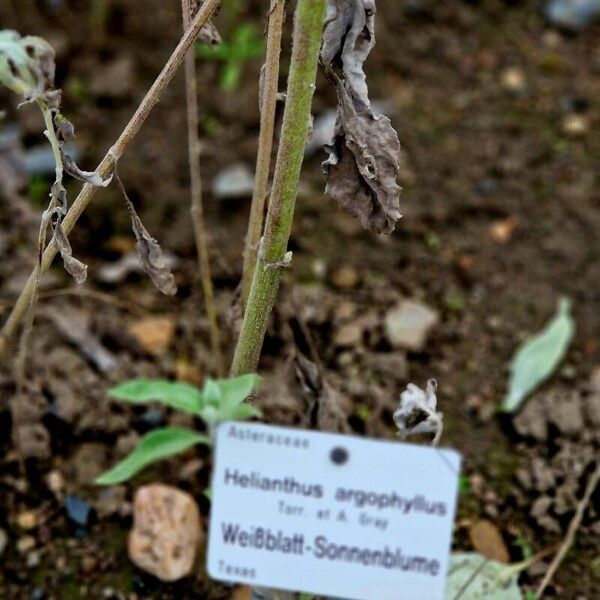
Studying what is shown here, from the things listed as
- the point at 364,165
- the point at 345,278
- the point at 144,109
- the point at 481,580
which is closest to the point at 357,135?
the point at 364,165

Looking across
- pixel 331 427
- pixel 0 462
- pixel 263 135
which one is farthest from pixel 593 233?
pixel 0 462

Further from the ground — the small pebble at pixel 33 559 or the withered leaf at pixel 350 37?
the withered leaf at pixel 350 37

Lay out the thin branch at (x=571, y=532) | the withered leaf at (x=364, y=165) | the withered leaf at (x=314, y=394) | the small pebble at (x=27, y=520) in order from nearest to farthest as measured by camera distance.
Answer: the withered leaf at (x=364, y=165) < the withered leaf at (x=314, y=394) < the thin branch at (x=571, y=532) < the small pebble at (x=27, y=520)

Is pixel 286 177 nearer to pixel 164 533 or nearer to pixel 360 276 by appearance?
pixel 164 533

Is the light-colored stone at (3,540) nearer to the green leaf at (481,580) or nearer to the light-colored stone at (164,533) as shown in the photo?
the light-colored stone at (164,533)

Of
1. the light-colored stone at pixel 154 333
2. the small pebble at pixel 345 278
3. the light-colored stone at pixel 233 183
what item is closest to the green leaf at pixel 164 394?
the light-colored stone at pixel 154 333
